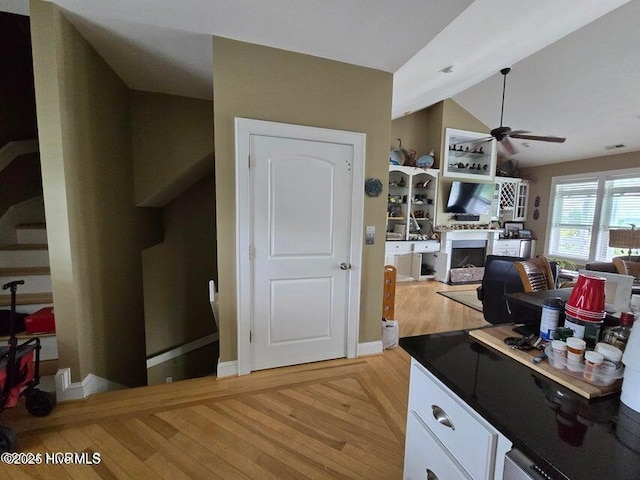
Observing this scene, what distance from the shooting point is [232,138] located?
2021 millimetres

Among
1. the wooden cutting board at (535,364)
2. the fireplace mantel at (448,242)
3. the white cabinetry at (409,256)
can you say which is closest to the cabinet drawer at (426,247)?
the white cabinetry at (409,256)

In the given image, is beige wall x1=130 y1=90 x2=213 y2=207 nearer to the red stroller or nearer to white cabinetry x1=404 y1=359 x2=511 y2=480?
the red stroller

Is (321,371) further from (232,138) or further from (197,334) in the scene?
(197,334)

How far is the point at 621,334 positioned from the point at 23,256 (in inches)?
152

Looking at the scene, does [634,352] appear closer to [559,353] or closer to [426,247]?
[559,353]

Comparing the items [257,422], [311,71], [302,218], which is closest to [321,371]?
[257,422]

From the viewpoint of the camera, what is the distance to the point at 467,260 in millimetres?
5910

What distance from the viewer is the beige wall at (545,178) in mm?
5502

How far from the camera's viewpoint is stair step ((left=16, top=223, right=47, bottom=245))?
104 inches

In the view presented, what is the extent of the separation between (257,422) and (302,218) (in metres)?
1.43

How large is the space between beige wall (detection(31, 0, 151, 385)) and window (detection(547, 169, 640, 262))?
7746 millimetres

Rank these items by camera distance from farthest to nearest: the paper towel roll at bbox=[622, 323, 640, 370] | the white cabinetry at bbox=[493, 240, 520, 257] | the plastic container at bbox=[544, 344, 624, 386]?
the white cabinetry at bbox=[493, 240, 520, 257] → the plastic container at bbox=[544, 344, 624, 386] → the paper towel roll at bbox=[622, 323, 640, 370]

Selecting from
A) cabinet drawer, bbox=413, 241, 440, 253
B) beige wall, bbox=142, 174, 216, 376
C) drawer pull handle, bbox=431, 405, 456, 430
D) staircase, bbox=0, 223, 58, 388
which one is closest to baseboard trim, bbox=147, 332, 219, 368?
beige wall, bbox=142, 174, 216, 376

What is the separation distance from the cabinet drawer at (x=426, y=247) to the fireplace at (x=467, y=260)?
346mm
